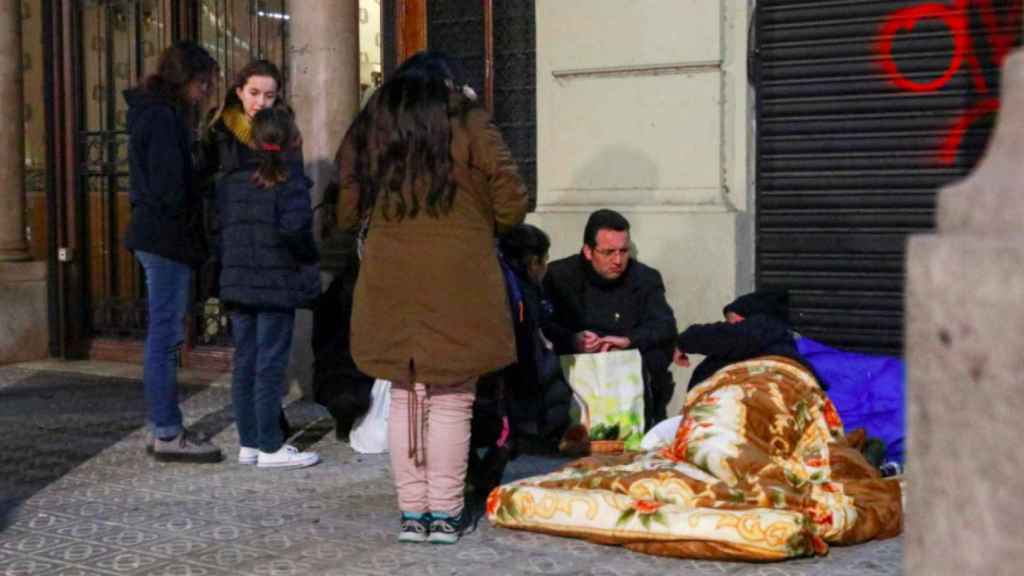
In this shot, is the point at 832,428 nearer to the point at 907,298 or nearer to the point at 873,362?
the point at 873,362

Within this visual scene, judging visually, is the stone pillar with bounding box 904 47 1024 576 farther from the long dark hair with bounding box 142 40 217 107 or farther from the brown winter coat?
the long dark hair with bounding box 142 40 217 107

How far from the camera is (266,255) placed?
6.04 metres

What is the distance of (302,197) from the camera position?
6062 mm

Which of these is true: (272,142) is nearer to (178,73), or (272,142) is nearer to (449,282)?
(178,73)

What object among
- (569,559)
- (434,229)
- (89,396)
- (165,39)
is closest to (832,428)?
(569,559)

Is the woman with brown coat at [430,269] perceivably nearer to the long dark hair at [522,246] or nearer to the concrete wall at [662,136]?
the long dark hair at [522,246]

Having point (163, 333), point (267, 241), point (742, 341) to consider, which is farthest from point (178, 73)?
point (742, 341)

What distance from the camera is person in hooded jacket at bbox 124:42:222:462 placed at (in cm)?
622

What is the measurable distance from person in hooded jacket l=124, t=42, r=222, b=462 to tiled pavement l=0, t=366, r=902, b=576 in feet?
1.81

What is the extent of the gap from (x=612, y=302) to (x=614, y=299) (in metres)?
0.02

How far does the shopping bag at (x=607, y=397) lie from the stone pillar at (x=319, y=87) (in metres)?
2.22

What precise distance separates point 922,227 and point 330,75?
3.29 metres


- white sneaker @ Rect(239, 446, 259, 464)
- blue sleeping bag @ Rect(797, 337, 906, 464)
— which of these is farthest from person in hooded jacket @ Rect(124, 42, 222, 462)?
blue sleeping bag @ Rect(797, 337, 906, 464)

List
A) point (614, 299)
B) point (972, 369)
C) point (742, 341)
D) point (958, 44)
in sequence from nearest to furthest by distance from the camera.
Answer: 1. point (972, 369)
2. point (742, 341)
3. point (958, 44)
4. point (614, 299)
